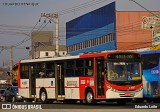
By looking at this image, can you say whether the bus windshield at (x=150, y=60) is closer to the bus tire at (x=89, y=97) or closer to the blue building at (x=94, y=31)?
the bus tire at (x=89, y=97)

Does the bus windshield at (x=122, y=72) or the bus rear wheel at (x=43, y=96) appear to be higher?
the bus windshield at (x=122, y=72)

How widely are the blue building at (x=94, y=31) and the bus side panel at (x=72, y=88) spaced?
4041 cm

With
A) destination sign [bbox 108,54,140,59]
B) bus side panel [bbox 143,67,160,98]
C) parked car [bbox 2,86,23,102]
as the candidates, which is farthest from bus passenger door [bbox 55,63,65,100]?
parked car [bbox 2,86,23,102]

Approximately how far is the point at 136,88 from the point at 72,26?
61235 millimetres

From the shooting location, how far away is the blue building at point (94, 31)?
7056 cm

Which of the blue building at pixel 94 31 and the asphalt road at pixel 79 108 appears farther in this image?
the blue building at pixel 94 31

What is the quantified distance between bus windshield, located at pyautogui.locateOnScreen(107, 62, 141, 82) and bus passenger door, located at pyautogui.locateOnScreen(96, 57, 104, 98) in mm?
596

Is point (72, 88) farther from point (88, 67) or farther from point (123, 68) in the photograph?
point (123, 68)

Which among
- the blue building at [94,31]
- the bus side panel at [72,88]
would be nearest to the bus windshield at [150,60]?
the bus side panel at [72,88]

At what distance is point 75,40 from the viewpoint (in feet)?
283

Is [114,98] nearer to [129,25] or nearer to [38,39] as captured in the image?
[129,25]

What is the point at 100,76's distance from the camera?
26.6 m

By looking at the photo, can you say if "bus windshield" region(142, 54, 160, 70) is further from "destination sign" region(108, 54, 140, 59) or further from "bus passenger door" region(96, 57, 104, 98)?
"bus passenger door" region(96, 57, 104, 98)

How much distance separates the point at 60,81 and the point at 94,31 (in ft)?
157
